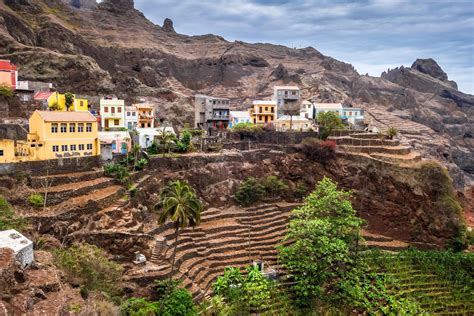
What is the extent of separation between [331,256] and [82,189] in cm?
1820

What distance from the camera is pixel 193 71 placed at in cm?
7619

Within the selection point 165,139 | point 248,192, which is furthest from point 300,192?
point 165,139

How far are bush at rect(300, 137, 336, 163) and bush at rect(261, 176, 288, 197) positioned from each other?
6193mm

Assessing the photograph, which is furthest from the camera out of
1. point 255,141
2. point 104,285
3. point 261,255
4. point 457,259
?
point 255,141

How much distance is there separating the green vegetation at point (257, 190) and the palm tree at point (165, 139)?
8.29 m

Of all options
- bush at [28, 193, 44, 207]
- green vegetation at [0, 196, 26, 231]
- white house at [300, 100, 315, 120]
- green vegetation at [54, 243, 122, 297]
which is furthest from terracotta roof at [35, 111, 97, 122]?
white house at [300, 100, 315, 120]

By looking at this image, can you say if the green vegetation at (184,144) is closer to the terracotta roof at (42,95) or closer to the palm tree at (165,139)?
the palm tree at (165,139)

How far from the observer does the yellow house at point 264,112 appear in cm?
5381

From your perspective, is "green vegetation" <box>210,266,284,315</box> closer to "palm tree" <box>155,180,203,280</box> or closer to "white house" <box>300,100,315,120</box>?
"palm tree" <box>155,180,203,280</box>

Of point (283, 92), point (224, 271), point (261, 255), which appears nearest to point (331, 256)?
point (261, 255)

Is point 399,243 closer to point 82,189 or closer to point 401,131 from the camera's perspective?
point 82,189

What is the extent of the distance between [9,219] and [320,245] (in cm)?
1929

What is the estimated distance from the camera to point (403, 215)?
36375 millimetres

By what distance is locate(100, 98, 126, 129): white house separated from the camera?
41.6 m
